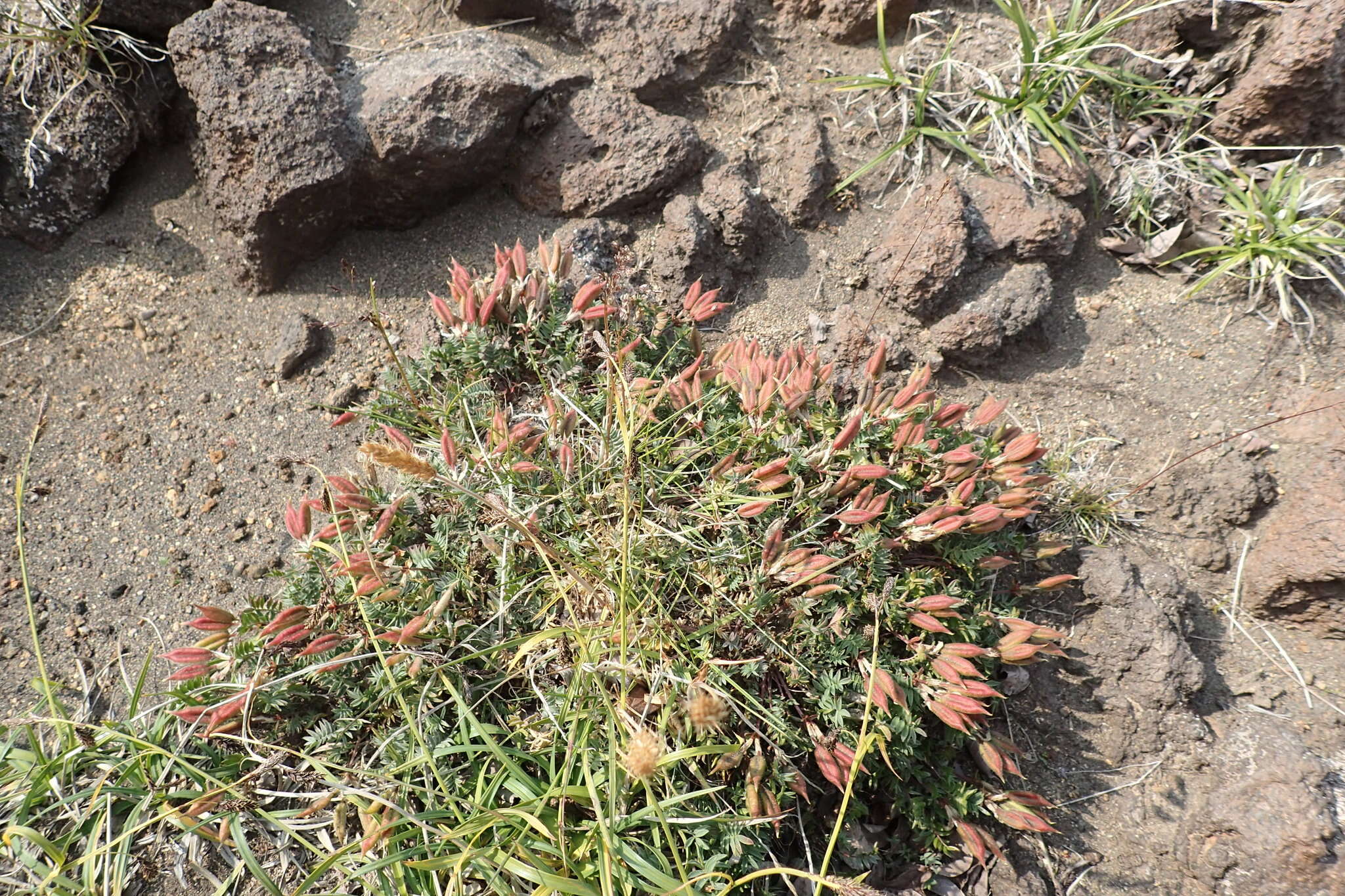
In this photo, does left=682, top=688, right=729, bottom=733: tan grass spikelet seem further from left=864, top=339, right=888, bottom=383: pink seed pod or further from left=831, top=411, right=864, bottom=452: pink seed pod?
left=864, top=339, right=888, bottom=383: pink seed pod

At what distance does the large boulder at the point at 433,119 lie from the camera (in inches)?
123

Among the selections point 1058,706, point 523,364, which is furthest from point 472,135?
point 1058,706

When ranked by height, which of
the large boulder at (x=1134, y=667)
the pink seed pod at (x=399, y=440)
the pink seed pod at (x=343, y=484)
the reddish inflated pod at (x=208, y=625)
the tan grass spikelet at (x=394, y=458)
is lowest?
the large boulder at (x=1134, y=667)

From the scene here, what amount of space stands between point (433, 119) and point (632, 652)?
224 centimetres

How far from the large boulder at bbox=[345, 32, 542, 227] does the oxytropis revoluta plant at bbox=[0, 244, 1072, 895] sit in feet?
3.91

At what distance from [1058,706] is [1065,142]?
2385 millimetres

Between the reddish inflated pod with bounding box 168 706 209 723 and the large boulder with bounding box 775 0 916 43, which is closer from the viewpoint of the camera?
the reddish inflated pod with bounding box 168 706 209 723

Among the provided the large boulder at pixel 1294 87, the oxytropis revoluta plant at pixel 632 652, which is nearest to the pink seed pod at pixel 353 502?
the oxytropis revoluta plant at pixel 632 652

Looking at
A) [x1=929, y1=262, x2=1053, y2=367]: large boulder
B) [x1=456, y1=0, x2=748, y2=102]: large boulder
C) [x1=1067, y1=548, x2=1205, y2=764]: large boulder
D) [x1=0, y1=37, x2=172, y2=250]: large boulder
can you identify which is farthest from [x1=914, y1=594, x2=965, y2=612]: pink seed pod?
[x1=0, y1=37, x2=172, y2=250]: large boulder

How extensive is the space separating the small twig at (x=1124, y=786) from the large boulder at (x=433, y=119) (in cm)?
318

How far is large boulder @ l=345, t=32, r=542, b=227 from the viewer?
312 cm

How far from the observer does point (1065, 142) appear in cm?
346

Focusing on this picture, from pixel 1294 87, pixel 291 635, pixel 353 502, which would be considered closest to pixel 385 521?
pixel 353 502

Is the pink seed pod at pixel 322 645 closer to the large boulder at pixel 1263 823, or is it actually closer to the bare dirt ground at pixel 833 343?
the bare dirt ground at pixel 833 343
